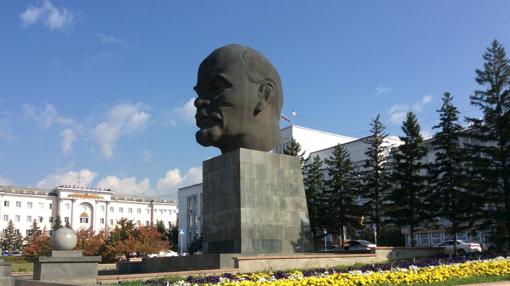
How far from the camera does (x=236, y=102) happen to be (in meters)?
15.9

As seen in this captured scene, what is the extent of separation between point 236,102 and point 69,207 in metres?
84.6

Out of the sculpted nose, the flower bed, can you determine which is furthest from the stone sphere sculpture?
the sculpted nose

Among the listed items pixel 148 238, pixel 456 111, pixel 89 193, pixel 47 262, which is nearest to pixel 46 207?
pixel 89 193

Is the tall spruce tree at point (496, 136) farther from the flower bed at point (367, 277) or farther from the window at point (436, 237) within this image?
the window at point (436, 237)

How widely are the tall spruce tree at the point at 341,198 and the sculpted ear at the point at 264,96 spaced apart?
1746cm

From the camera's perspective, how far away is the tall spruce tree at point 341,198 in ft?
107

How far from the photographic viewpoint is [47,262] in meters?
10.0

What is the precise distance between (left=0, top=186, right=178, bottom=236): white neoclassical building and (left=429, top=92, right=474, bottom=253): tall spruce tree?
6649 centimetres

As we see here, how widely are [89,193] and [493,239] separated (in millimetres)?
84154

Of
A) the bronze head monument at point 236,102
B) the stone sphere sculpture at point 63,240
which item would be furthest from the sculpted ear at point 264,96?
the stone sphere sculpture at point 63,240

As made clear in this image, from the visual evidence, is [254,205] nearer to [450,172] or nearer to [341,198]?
[450,172]

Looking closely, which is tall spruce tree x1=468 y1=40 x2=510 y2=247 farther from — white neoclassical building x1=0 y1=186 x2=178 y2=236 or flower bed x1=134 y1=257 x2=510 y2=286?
white neoclassical building x1=0 y1=186 x2=178 y2=236

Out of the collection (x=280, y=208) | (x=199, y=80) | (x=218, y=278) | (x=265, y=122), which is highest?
(x=199, y=80)

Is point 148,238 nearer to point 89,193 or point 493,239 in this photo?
point 493,239
